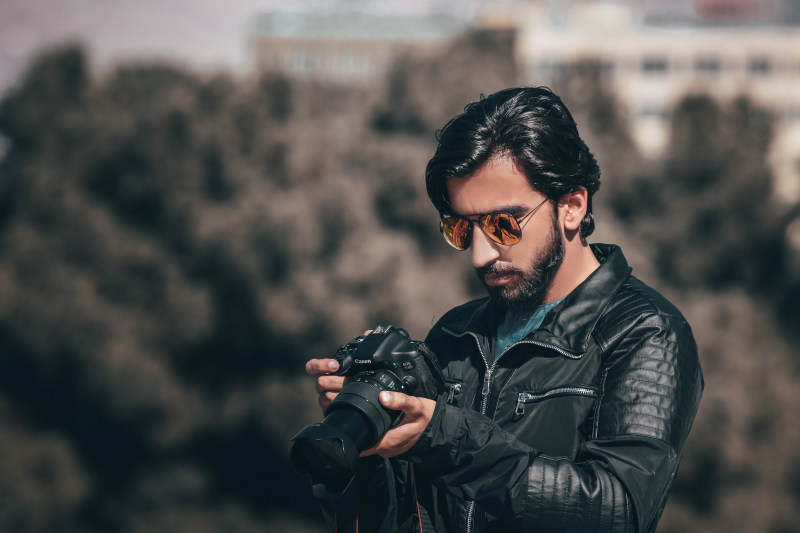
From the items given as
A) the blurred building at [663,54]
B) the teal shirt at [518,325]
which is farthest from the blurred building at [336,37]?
the teal shirt at [518,325]

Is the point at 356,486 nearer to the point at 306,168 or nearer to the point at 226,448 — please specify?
the point at 226,448

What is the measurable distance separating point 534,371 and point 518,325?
0.17 meters

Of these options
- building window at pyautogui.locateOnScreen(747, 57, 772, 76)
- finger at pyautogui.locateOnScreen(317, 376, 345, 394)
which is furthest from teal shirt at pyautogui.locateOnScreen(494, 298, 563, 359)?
building window at pyautogui.locateOnScreen(747, 57, 772, 76)

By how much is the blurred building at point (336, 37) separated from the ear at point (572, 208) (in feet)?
178

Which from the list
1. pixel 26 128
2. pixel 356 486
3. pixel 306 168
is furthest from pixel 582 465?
pixel 26 128

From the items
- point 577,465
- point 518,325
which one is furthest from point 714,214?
point 577,465

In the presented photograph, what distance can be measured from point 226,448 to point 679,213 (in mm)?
12541

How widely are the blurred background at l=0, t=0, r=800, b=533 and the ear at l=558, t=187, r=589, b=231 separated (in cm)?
1349

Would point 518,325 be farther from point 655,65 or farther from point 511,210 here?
point 655,65

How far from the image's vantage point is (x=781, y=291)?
76.7ft

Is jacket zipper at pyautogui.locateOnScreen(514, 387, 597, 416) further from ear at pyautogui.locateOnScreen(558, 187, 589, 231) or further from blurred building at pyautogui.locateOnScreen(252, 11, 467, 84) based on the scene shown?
blurred building at pyautogui.locateOnScreen(252, 11, 467, 84)

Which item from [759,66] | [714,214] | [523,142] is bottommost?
[714,214]

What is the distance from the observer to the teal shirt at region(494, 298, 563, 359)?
1900mm

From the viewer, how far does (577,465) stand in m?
1.58
